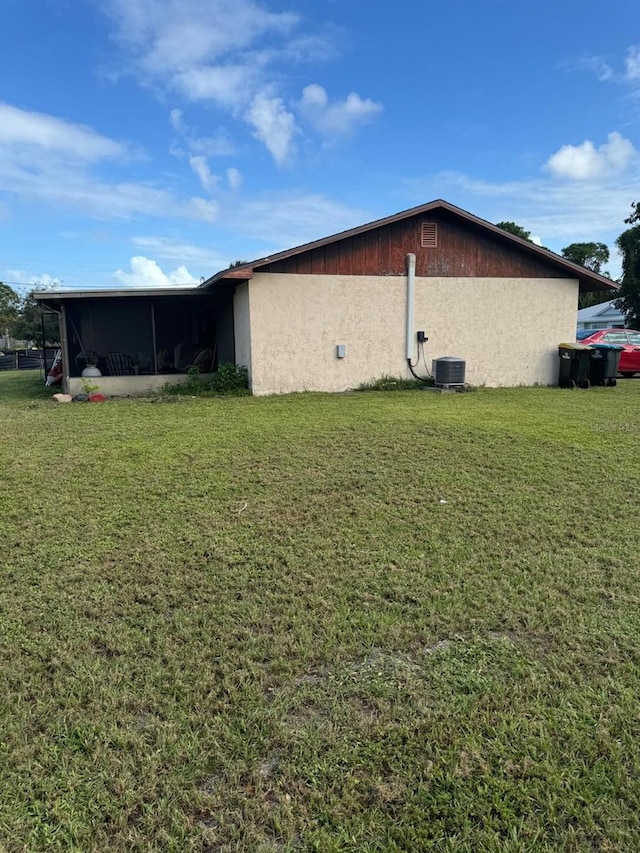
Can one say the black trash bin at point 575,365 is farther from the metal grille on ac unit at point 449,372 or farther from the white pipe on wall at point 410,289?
the white pipe on wall at point 410,289

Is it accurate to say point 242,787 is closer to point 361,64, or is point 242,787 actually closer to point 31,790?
point 31,790

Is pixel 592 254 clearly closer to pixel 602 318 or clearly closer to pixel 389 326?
pixel 602 318

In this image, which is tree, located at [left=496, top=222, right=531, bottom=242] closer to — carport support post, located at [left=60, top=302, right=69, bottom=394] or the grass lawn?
carport support post, located at [left=60, top=302, right=69, bottom=394]

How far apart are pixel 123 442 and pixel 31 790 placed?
5.35 m

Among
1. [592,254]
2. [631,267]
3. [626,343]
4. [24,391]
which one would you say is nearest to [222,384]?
[24,391]

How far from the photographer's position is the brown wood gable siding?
11.8 m

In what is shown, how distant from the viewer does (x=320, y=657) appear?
2.65 metres

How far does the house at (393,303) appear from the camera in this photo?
1169 cm

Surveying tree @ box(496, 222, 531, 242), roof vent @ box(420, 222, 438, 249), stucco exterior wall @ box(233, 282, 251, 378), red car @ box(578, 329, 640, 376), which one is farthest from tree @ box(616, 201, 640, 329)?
stucco exterior wall @ box(233, 282, 251, 378)

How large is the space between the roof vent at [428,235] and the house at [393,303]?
23 millimetres

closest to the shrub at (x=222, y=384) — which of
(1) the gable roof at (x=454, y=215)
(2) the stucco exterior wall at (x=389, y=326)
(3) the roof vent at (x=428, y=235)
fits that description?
(2) the stucco exterior wall at (x=389, y=326)

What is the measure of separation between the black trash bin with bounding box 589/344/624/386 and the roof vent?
15.4ft

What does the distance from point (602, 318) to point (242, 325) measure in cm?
3342

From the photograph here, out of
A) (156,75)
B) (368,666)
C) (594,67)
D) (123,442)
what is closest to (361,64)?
(156,75)
